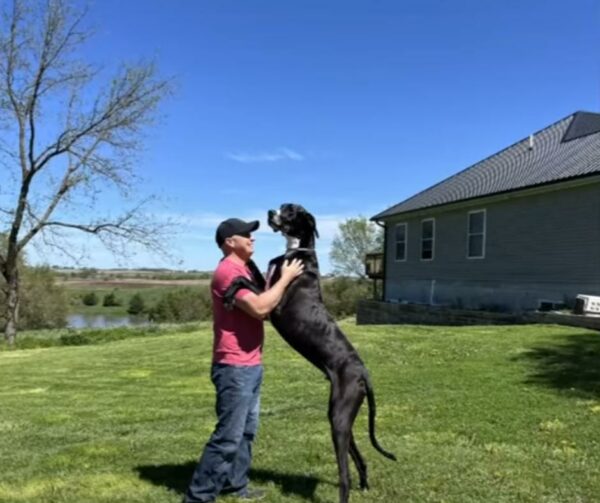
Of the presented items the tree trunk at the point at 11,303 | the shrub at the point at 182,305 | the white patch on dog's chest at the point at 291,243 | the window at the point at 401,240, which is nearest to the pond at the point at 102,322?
the shrub at the point at 182,305

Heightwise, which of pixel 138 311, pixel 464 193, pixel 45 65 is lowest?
pixel 138 311

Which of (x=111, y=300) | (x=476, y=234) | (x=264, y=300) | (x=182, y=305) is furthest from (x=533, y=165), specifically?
(x=111, y=300)

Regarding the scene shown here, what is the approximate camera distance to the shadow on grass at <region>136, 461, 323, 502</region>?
4532mm

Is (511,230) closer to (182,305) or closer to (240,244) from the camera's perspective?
(240,244)

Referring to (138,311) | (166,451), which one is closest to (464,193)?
(166,451)

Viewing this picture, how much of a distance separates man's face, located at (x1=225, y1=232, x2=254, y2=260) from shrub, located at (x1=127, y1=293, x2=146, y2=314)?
173 ft

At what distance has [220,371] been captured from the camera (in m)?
3.93

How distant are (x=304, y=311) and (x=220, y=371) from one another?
604mm

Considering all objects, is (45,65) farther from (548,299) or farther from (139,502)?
(139,502)

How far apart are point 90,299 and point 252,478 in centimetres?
6215

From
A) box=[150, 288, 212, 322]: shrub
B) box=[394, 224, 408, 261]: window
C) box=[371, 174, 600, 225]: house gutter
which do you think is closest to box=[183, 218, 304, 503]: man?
box=[371, 174, 600, 225]: house gutter

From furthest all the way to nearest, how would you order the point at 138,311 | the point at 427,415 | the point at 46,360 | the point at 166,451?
1. the point at 138,311
2. the point at 46,360
3. the point at 427,415
4. the point at 166,451

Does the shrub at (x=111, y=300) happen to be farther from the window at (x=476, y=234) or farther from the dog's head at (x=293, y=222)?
the dog's head at (x=293, y=222)

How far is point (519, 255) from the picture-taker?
18797 mm
